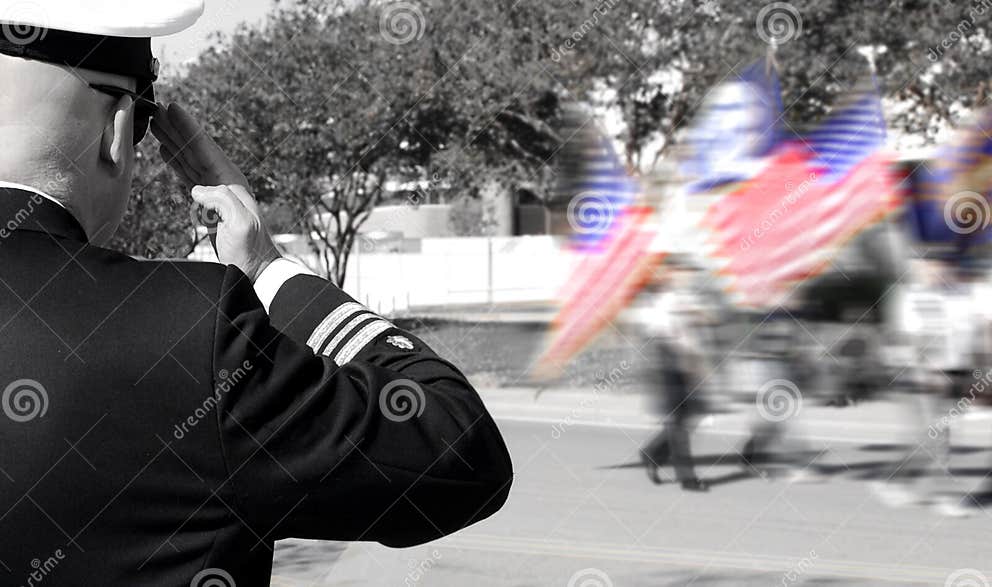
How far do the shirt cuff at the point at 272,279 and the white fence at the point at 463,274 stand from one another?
23.8 metres

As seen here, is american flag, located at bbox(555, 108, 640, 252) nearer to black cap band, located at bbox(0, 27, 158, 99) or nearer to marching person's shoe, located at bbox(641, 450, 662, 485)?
marching person's shoe, located at bbox(641, 450, 662, 485)

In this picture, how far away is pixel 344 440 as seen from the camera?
125cm

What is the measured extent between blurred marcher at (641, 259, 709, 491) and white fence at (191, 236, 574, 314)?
33.7 feet

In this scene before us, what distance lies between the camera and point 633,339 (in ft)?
61.6

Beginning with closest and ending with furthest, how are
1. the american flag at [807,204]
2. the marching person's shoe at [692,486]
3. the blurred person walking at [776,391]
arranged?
the marching person's shoe at [692,486] → the blurred person walking at [776,391] → the american flag at [807,204]

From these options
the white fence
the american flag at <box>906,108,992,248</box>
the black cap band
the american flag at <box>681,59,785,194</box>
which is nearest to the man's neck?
the black cap band

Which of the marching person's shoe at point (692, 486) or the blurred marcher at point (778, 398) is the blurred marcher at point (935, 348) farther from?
the marching person's shoe at point (692, 486)

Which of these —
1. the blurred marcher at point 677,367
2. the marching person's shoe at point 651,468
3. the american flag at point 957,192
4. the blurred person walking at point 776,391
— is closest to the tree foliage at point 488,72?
the american flag at point 957,192

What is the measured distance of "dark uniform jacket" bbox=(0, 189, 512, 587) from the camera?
1239mm

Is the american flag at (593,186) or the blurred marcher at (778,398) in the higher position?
the american flag at (593,186)

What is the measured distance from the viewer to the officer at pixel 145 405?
1.24 metres

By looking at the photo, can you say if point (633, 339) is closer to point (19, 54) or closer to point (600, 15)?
point (600, 15)

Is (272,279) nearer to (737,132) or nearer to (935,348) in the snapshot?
(935,348)

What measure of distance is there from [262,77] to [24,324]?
55.3ft
